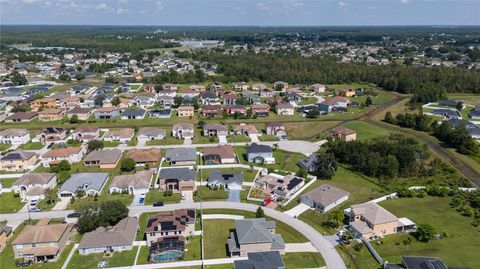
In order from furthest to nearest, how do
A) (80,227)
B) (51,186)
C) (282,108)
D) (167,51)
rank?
(167,51) < (282,108) < (51,186) < (80,227)

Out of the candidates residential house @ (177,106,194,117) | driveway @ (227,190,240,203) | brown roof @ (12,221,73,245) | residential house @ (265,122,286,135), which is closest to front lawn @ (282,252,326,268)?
driveway @ (227,190,240,203)

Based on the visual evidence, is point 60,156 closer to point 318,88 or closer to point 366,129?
point 366,129

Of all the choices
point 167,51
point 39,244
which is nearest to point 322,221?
point 39,244

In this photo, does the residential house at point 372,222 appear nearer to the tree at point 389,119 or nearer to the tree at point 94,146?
the tree at point 94,146

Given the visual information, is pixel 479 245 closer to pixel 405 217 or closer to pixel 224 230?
pixel 405 217

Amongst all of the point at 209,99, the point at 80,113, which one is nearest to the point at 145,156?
the point at 80,113
